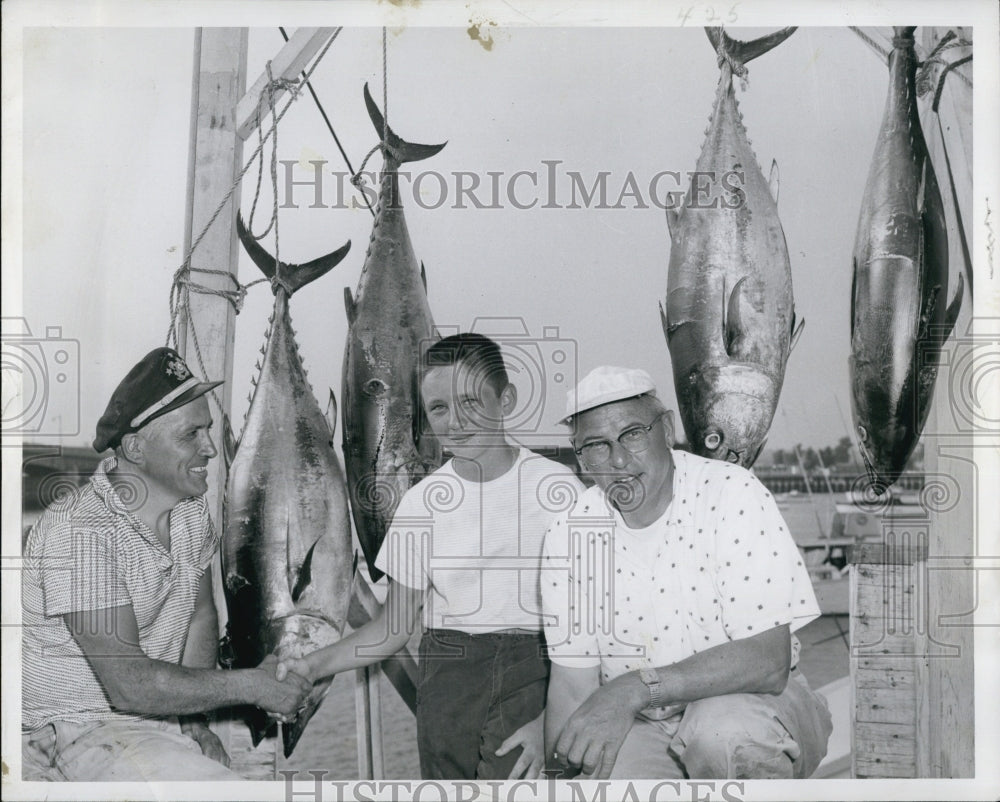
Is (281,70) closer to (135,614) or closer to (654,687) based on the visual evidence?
(135,614)

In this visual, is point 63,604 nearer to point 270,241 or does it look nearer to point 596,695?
point 270,241

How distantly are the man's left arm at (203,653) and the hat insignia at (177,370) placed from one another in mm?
531

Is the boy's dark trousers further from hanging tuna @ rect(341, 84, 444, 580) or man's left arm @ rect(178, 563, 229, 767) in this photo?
man's left arm @ rect(178, 563, 229, 767)

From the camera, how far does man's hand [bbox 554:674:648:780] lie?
243 centimetres

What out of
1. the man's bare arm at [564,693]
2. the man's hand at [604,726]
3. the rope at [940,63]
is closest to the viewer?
the man's hand at [604,726]

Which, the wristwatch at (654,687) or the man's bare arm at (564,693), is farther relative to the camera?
the man's bare arm at (564,693)

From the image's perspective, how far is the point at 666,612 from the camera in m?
2.55

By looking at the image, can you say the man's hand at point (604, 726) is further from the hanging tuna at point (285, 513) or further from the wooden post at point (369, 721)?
the hanging tuna at point (285, 513)

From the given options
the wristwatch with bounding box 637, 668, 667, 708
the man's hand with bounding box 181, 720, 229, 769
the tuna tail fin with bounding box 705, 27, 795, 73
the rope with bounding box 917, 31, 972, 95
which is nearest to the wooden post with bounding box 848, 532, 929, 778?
the wristwatch with bounding box 637, 668, 667, 708

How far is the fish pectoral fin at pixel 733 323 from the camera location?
277cm

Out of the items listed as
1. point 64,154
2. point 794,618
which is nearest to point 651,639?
point 794,618

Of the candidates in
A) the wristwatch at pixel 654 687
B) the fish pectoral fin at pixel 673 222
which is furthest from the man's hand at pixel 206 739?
the fish pectoral fin at pixel 673 222

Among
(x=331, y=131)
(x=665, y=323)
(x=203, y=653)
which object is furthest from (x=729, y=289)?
(x=203, y=653)

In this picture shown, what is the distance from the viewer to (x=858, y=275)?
2764 mm
